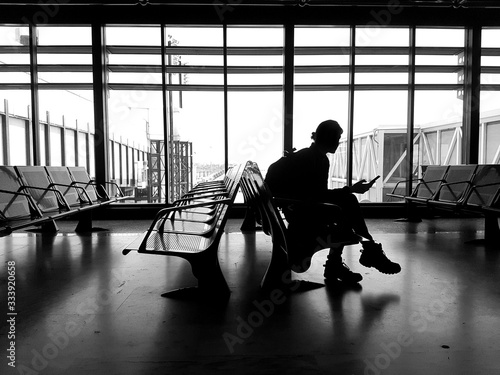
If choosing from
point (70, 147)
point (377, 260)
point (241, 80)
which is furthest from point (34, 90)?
point (377, 260)

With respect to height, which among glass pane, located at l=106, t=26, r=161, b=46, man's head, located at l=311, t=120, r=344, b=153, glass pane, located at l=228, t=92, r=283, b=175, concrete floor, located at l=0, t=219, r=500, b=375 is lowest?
concrete floor, located at l=0, t=219, r=500, b=375

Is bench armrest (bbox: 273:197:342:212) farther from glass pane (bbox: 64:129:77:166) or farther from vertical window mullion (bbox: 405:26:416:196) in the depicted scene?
glass pane (bbox: 64:129:77:166)

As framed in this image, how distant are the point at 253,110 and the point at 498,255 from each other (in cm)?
478

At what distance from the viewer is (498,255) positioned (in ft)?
12.4

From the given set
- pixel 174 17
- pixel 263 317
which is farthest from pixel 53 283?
pixel 174 17

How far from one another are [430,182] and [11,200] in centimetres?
565

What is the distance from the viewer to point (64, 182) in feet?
16.9

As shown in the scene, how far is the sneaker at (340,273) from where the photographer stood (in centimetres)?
282

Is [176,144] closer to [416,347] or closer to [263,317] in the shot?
[263,317]

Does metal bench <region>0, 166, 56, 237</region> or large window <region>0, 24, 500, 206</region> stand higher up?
large window <region>0, 24, 500, 206</region>

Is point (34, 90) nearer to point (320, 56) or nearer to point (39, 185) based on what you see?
point (39, 185)

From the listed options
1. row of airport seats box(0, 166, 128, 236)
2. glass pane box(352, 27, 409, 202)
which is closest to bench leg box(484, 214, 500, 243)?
glass pane box(352, 27, 409, 202)

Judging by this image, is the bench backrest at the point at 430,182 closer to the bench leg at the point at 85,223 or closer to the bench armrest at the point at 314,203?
the bench armrest at the point at 314,203

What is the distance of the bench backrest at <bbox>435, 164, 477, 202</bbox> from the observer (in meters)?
5.02
